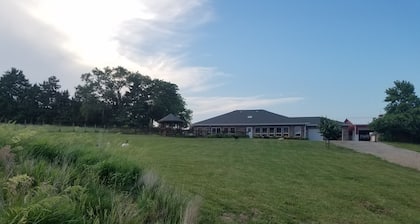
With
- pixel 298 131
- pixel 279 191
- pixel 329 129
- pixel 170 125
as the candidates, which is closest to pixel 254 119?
pixel 298 131

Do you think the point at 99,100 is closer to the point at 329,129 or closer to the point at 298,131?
the point at 298,131

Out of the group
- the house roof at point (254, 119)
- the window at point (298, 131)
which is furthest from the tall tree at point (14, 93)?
the window at point (298, 131)

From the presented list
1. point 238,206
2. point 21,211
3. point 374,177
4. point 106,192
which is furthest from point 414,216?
point 21,211

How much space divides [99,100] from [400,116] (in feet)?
146

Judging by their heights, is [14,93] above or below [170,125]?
above

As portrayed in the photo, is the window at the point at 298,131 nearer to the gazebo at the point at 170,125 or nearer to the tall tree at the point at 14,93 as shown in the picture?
the gazebo at the point at 170,125

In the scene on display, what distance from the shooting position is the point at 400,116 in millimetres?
42562

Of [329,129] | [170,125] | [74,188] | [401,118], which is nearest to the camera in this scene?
[74,188]

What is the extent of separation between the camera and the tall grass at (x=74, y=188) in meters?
3.64

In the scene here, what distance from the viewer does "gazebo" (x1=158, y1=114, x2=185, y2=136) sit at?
152 ft

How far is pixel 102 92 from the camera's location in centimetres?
6706

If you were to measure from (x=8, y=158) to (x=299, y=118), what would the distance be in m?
51.1

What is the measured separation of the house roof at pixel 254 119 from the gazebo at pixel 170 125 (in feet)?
21.4

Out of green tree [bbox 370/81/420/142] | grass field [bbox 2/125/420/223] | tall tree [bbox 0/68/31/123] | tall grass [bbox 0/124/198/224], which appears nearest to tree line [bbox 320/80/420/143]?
green tree [bbox 370/81/420/142]
